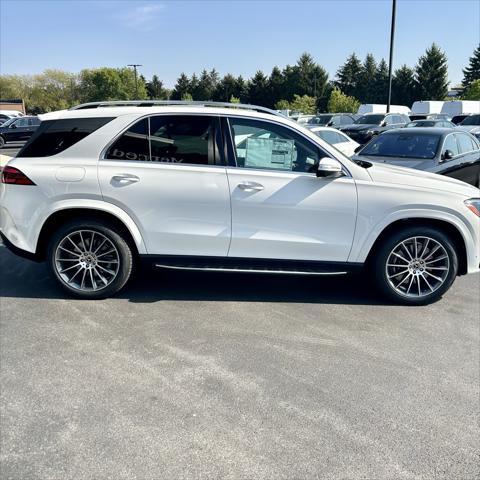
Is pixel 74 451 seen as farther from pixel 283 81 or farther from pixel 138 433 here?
pixel 283 81

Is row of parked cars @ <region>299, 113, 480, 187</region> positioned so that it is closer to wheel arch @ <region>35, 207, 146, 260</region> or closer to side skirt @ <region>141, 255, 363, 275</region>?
side skirt @ <region>141, 255, 363, 275</region>

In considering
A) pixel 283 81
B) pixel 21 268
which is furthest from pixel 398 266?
pixel 283 81

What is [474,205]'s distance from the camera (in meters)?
4.75

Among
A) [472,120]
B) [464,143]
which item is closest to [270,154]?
[464,143]

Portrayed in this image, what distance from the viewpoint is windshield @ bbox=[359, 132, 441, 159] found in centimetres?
869

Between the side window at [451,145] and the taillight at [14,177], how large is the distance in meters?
7.03

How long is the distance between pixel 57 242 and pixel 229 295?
69.8 inches

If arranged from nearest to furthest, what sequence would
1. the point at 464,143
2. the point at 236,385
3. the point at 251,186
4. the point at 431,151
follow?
the point at 236,385, the point at 251,186, the point at 431,151, the point at 464,143

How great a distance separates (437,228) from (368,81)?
253 feet

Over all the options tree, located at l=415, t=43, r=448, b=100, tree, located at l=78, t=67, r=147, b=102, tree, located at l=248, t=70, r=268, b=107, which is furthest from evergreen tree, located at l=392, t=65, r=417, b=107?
tree, located at l=78, t=67, r=147, b=102

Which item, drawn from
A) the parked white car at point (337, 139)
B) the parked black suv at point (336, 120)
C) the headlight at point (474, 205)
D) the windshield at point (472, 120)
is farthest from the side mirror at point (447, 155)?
the parked black suv at point (336, 120)

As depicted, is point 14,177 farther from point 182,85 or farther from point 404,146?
point 182,85

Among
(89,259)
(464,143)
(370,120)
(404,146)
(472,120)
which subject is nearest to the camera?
(89,259)

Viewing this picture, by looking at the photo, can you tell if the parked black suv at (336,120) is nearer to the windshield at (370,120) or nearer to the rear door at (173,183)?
the windshield at (370,120)
